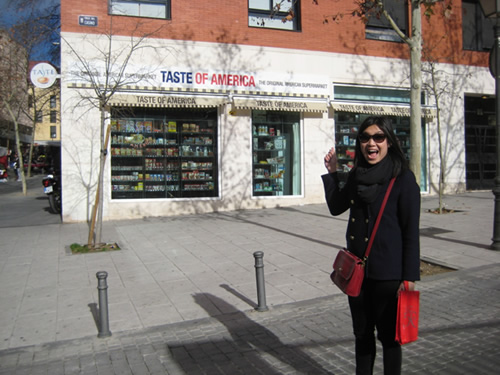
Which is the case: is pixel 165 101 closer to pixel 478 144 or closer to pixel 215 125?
pixel 215 125

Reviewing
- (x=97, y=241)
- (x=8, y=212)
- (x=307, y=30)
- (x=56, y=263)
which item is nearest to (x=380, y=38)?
(x=307, y=30)

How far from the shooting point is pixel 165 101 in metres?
12.4

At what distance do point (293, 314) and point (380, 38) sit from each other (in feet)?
43.3

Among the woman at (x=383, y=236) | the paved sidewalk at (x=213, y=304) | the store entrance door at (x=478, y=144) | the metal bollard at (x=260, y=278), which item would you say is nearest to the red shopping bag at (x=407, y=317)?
the woman at (x=383, y=236)

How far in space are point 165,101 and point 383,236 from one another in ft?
34.4

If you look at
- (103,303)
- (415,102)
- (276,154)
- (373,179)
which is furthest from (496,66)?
(103,303)

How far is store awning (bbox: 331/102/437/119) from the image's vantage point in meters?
14.5

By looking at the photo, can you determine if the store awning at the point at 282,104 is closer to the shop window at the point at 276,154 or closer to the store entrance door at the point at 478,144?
the shop window at the point at 276,154

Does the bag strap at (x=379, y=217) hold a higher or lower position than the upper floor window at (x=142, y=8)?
lower

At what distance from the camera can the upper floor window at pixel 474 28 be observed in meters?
17.4

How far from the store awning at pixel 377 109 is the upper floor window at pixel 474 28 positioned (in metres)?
4.17

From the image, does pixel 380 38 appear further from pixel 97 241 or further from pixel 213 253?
pixel 97 241

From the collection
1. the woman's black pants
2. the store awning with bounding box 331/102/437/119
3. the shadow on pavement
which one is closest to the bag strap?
the woman's black pants

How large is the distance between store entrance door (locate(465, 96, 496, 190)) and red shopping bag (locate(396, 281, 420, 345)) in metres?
16.9
